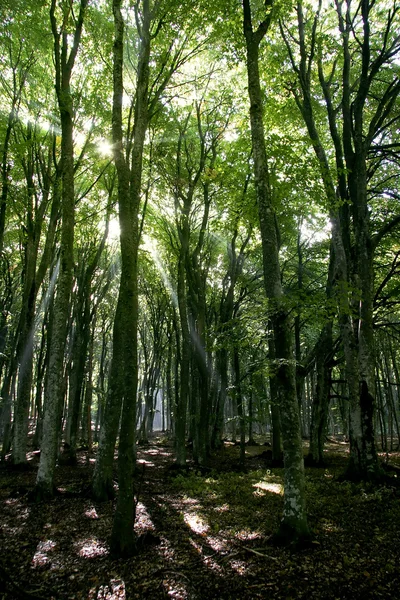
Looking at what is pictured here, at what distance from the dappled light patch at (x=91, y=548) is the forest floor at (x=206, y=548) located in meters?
0.02

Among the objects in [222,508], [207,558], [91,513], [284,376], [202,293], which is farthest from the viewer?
[202,293]

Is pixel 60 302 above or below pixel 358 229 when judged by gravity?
below

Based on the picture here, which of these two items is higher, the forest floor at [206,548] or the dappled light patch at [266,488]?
the forest floor at [206,548]

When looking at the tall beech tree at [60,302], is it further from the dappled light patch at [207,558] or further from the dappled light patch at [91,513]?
the dappled light patch at [207,558]

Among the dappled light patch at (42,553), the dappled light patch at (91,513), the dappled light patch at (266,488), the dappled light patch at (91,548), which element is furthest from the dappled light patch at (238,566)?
the dappled light patch at (266,488)

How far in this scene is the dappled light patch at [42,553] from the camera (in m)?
5.33

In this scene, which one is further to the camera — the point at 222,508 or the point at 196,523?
the point at 222,508

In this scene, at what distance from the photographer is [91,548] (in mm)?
5715

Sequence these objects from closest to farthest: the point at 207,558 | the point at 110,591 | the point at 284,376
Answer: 1. the point at 110,591
2. the point at 207,558
3. the point at 284,376

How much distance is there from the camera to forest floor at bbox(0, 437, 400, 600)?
4.30m

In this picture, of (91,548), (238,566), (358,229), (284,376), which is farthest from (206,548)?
(358,229)

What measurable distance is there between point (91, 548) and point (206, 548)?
1903 millimetres

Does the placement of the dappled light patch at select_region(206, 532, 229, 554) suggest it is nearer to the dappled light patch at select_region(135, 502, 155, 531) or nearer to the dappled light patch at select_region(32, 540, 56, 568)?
the dappled light patch at select_region(135, 502, 155, 531)

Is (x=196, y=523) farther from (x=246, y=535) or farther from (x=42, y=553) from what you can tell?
(x=42, y=553)
